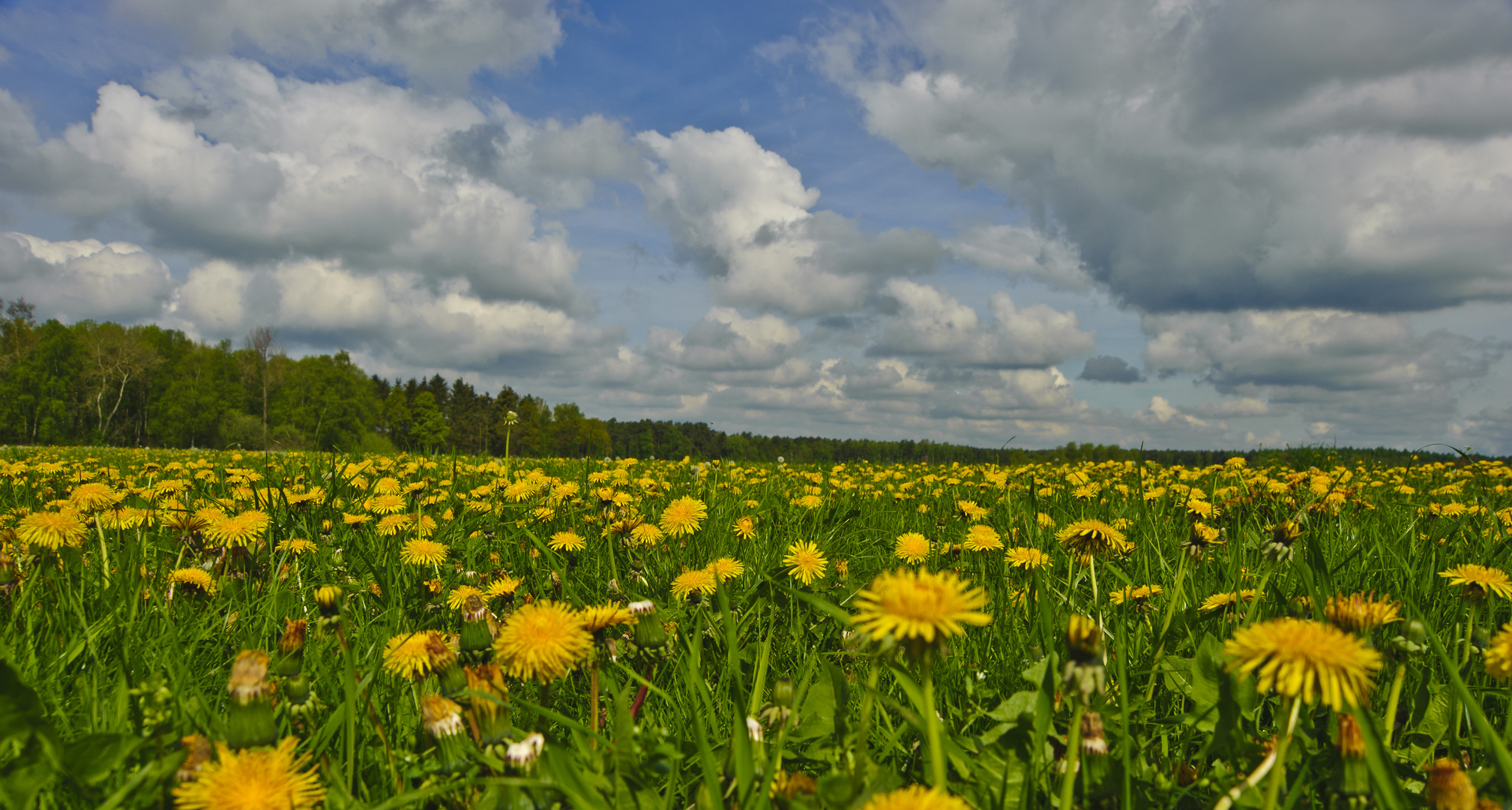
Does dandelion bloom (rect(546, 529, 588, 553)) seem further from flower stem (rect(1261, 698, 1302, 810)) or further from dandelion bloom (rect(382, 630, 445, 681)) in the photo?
flower stem (rect(1261, 698, 1302, 810))

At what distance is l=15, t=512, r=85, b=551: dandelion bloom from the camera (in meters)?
2.36

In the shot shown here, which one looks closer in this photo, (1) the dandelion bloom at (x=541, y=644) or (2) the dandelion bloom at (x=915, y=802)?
(2) the dandelion bloom at (x=915, y=802)

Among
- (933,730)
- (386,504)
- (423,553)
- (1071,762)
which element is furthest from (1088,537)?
(386,504)

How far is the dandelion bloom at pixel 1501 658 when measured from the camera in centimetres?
109

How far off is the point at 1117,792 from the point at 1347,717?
1.16ft

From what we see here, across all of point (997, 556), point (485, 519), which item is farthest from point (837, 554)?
point (485, 519)

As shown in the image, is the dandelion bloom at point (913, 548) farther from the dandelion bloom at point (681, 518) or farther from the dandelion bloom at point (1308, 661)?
the dandelion bloom at point (1308, 661)

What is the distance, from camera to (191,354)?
231ft

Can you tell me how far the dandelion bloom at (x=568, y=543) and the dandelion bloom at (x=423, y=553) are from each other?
51 cm

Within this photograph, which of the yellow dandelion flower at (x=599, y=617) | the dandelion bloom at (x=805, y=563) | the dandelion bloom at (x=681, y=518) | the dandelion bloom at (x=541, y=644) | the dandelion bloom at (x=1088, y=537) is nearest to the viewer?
the dandelion bloom at (x=541, y=644)

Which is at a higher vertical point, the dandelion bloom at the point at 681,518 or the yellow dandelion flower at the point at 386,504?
the dandelion bloom at the point at 681,518

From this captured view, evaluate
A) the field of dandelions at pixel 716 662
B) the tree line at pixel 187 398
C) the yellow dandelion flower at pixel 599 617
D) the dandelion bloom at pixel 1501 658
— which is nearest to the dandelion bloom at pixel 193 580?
the field of dandelions at pixel 716 662

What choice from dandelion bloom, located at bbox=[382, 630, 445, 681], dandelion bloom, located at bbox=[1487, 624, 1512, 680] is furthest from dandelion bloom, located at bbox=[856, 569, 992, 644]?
dandelion bloom, located at bbox=[382, 630, 445, 681]

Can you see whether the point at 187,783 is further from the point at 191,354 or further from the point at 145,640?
the point at 191,354
